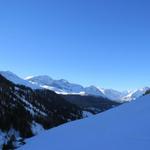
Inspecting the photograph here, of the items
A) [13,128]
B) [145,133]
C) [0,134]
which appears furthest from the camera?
[13,128]

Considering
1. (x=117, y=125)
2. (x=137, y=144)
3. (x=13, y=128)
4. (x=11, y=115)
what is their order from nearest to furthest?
1. (x=137, y=144)
2. (x=117, y=125)
3. (x=13, y=128)
4. (x=11, y=115)

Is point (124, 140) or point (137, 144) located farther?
point (124, 140)

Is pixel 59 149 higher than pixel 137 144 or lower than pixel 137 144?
lower

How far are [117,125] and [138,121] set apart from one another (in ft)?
5.72

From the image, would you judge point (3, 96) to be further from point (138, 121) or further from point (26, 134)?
point (138, 121)

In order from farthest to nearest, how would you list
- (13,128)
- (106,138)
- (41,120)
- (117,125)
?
(41,120)
(13,128)
(117,125)
(106,138)

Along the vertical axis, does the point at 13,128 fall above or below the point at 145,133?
below

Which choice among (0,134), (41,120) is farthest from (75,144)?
(41,120)

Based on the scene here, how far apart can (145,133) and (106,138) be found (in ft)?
7.71

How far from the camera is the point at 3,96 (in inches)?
4555

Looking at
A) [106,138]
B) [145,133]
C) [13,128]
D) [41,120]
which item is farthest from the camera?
[41,120]

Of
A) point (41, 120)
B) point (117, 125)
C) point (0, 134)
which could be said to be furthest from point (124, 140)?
point (41, 120)

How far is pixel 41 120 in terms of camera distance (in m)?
125

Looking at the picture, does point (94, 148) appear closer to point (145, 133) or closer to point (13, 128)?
point (145, 133)
